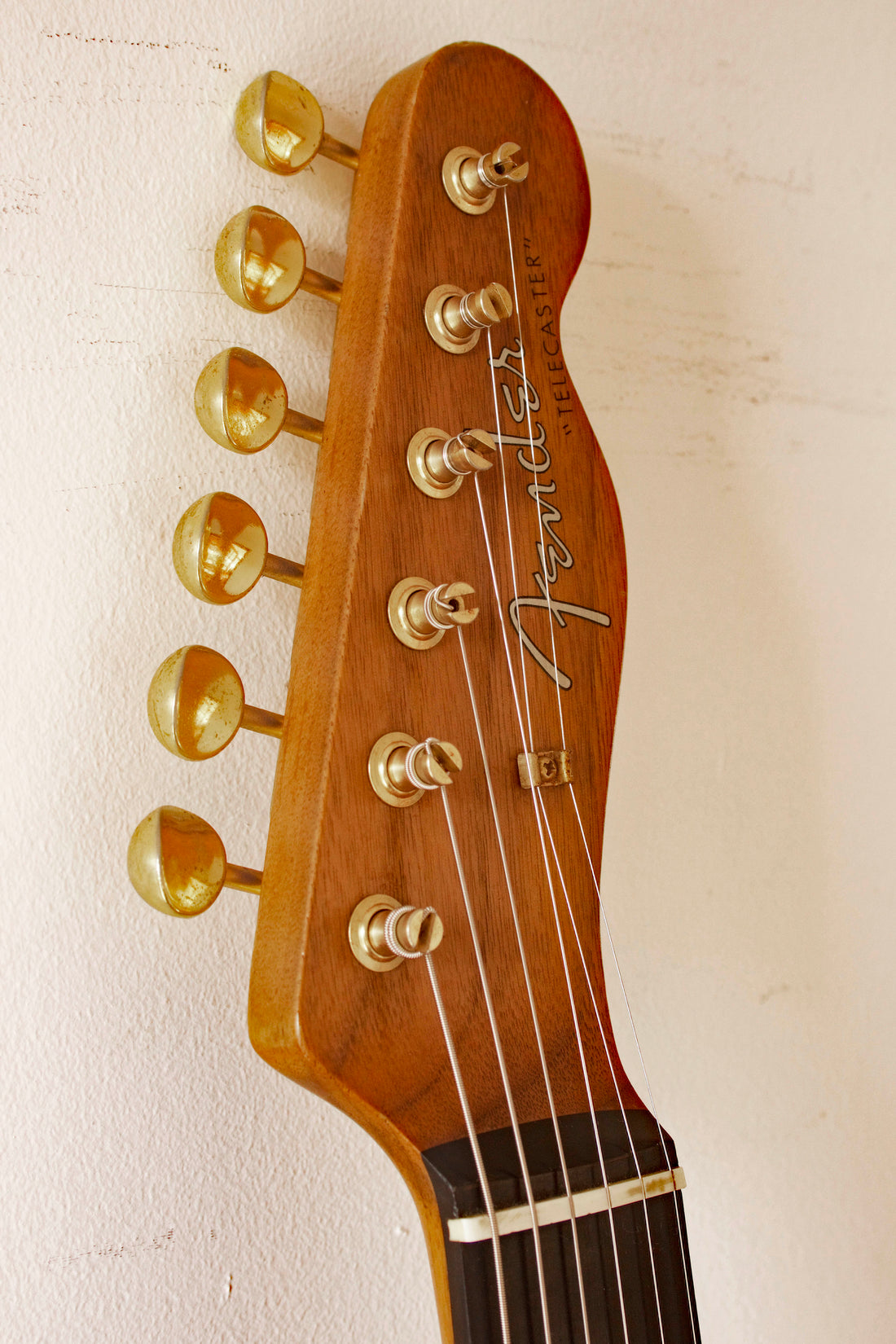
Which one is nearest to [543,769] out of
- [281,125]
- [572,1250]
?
[572,1250]

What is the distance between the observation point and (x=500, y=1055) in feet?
1.67

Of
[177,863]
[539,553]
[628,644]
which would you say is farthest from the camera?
[628,644]

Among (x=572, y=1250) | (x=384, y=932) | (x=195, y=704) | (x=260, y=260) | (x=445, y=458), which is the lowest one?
(x=572, y=1250)

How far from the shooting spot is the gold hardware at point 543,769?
0.56 m

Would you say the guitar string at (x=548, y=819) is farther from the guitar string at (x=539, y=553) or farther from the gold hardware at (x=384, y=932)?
the gold hardware at (x=384, y=932)

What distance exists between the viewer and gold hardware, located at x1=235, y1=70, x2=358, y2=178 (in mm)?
566

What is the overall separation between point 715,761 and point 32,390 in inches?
21.7

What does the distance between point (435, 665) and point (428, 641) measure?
18 mm

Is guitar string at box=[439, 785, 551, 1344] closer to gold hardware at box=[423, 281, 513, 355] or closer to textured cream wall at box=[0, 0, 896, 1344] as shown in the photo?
textured cream wall at box=[0, 0, 896, 1344]

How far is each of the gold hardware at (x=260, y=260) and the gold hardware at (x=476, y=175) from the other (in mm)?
100

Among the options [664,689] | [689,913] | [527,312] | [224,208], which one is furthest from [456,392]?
[689,913]

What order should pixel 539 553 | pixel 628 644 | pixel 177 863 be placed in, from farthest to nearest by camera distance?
pixel 628 644, pixel 539 553, pixel 177 863

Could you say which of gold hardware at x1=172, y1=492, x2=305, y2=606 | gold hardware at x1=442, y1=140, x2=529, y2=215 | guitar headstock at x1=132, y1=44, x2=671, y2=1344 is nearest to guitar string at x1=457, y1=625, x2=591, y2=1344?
guitar headstock at x1=132, y1=44, x2=671, y2=1344

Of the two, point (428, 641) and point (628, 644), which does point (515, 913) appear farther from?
point (628, 644)
